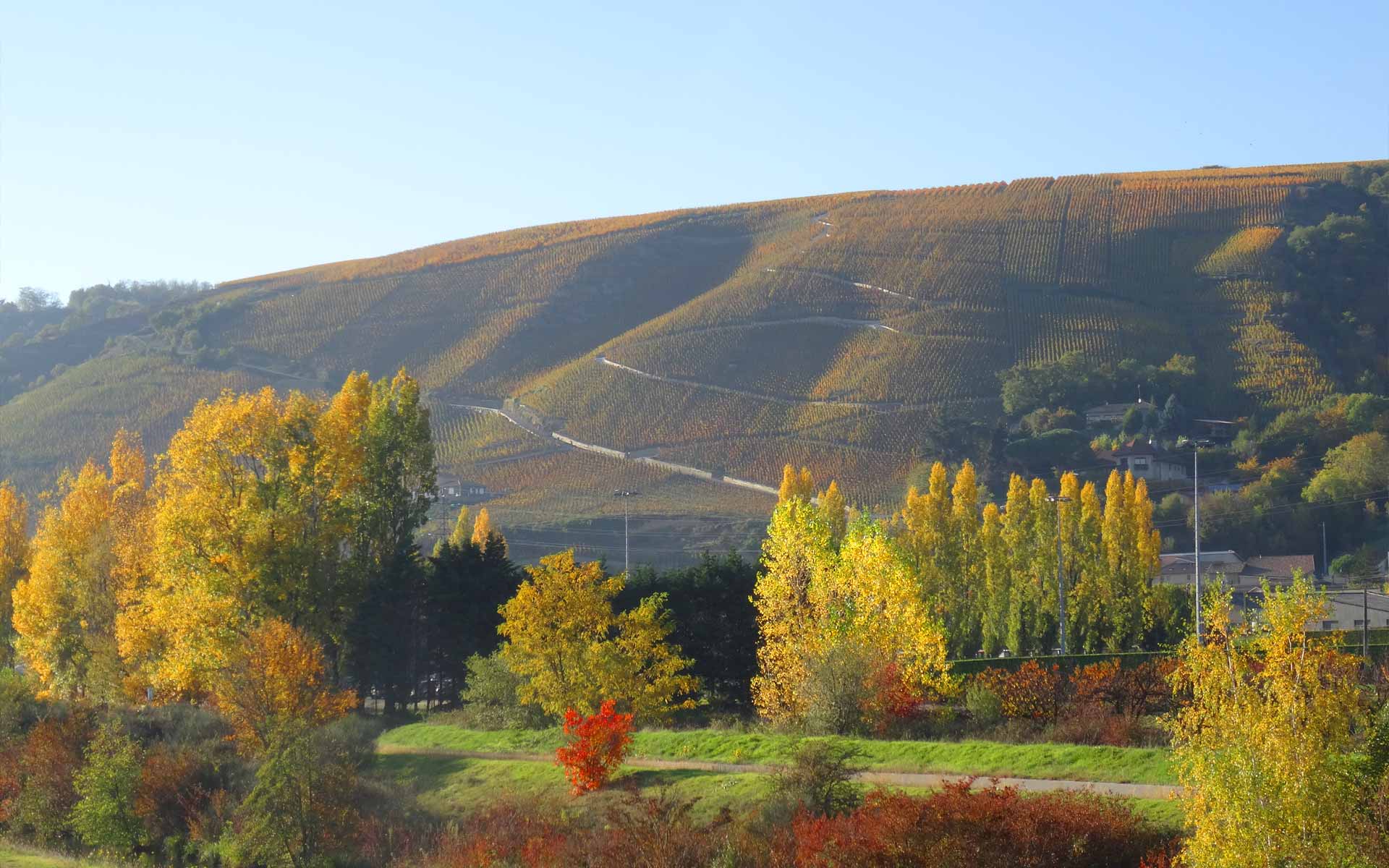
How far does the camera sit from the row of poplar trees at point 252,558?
131 feet

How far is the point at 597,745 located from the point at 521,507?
74416 millimetres

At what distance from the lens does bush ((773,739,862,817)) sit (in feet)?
76.8

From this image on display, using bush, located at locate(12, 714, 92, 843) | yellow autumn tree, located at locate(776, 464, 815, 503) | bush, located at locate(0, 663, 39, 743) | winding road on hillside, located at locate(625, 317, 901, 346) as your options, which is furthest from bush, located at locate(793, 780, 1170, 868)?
winding road on hillside, located at locate(625, 317, 901, 346)

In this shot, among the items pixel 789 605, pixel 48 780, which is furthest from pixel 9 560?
pixel 789 605

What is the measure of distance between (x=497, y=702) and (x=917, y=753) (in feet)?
48.2

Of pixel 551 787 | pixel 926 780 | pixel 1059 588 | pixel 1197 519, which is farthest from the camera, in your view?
pixel 1059 588

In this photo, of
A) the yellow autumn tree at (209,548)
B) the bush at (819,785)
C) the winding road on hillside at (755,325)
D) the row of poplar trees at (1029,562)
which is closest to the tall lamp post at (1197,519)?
the row of poplar trees at (1029,562)

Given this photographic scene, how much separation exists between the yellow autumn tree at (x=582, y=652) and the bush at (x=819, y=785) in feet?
37.1

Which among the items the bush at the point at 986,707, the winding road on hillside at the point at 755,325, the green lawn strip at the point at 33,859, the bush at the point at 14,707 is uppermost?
the winding road on hillside at the point at 755,325

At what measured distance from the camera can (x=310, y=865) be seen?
28.5m

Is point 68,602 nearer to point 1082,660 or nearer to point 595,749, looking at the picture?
point 595,749

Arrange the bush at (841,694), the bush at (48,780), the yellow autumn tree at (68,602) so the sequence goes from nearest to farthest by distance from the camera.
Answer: the bush at (841,694), the bush at (48,780), the yellow autumn tree at (68,602)

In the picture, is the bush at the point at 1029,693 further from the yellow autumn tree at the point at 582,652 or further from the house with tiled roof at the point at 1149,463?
the house with tiled roof at the point at 1149,463

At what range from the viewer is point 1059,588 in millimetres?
51875
